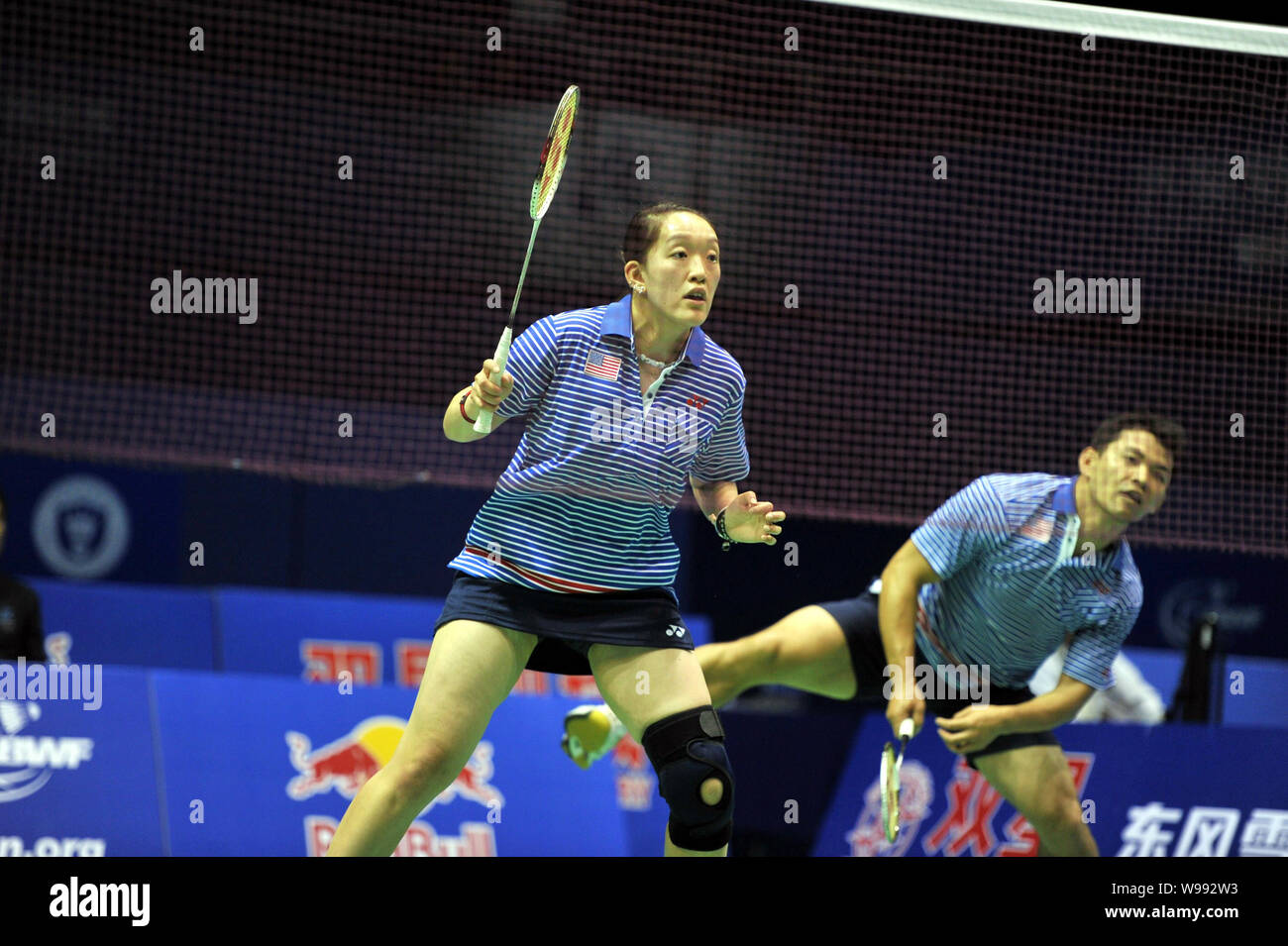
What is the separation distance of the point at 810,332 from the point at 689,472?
4.20 meters

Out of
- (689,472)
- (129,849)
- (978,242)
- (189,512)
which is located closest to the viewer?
(689,472)

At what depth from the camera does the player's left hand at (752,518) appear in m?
4.29

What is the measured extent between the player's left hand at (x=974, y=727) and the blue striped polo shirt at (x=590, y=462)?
4.26 feet

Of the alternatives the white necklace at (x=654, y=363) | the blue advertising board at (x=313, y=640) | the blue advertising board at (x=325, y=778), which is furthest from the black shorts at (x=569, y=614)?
the blue advertising board at (x=313, y=640)

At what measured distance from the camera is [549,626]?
13.8ft

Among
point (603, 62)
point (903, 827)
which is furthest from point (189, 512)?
point (903, 827)

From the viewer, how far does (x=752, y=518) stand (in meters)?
4.31

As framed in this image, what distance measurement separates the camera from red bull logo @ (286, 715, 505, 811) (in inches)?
236

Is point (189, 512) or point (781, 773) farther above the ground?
Result: point (189, 512)

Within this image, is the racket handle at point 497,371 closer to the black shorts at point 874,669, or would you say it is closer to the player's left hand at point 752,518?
the player's left hand at point 752,518

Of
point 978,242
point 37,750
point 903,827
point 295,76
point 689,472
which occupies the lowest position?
point 903,827

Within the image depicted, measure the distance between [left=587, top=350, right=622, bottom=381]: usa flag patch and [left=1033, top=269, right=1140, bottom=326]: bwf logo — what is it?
13.9 feet

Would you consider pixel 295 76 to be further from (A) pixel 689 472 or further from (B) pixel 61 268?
(A) pixel 689 472

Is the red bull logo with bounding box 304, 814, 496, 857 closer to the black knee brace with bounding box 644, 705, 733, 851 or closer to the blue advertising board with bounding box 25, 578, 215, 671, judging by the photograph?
the black knee brace with bounding box 644, 705, 733, 851
